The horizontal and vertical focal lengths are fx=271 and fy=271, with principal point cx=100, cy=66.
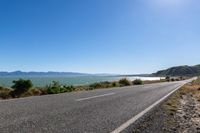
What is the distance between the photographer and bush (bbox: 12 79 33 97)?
1766 centimetres

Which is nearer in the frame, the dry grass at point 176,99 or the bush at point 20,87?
the dry grass at point 176,99

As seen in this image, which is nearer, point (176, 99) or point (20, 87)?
point (176, 99)

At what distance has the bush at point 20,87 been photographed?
1766 centimetres

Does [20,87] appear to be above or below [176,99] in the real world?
above

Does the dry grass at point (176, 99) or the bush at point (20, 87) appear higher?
the bush at point (20, 87)

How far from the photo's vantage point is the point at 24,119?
22.1 ft

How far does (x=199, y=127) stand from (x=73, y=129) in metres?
3.32

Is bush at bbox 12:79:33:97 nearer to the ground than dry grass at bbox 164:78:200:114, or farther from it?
farther from it

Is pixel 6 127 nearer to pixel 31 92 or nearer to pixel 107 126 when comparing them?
pixel 107 126

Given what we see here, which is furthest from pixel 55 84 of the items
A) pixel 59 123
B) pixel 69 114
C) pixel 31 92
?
pixel 59 123

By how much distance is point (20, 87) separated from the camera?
18.0m

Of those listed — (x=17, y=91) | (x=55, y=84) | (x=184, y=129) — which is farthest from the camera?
(x=55, y=84)

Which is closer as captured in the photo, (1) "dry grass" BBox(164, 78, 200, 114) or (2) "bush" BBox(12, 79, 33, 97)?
(1) "dry grass" BBox(164, 78, 200, 114)

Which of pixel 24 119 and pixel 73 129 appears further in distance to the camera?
pixel 24 119
